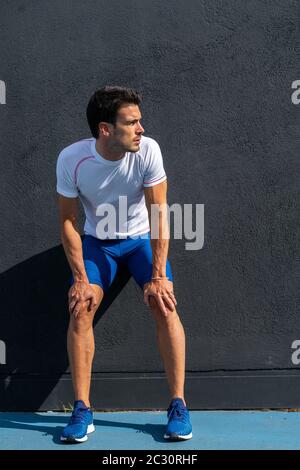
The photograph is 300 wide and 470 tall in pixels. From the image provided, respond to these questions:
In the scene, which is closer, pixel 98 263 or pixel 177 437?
pixel 177 437

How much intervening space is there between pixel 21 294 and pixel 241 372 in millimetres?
1290

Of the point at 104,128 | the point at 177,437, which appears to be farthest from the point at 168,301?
the point at 104,128

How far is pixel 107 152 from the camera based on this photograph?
3.44 m

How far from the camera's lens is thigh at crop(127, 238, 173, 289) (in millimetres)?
3453

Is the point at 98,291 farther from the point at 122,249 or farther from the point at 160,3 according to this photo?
the point at 160,3

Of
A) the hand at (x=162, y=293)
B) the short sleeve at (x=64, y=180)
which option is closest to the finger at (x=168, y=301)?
the hand at (x=162, y=293)

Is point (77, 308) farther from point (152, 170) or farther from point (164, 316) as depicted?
point (152, 170)

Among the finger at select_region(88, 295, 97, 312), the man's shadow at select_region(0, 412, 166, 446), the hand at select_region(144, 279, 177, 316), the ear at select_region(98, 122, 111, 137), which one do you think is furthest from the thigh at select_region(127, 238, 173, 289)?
the man's shadow at select_region(0, 412, 166, 446)

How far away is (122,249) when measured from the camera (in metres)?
3.55

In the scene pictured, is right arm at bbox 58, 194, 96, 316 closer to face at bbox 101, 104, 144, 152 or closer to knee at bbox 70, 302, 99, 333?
knee at bbox 70, 302, 99, 333

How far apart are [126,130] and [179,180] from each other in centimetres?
58

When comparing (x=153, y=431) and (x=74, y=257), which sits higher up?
(x=74, y=257)

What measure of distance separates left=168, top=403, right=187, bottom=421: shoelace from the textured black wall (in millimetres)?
496

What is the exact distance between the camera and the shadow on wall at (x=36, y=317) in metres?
3.83
